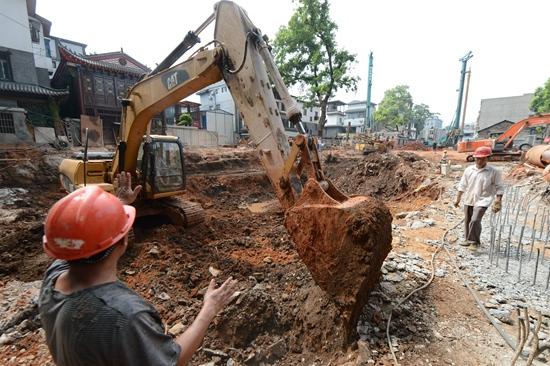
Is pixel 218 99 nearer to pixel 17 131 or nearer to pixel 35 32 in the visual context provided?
pixel 35 32

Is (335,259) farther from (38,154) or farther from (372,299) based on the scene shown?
Result: (38,154)

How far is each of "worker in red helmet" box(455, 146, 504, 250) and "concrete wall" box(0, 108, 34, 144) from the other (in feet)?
61.0

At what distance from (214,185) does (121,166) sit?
697 centimetres

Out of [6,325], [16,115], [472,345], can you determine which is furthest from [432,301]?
[16,115]

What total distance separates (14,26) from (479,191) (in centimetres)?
2469

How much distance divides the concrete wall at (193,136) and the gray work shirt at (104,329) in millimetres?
22028

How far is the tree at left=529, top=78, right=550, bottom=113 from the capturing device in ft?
106

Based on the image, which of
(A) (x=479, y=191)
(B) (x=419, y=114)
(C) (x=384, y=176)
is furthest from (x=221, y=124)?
(B) (x=419, y=114)

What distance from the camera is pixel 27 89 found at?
16.2m

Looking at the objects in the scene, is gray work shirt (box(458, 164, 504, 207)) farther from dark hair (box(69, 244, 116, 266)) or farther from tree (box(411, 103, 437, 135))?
tree (box(411, 103, 437, 135))

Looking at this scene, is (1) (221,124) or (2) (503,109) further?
(2) (503,109)

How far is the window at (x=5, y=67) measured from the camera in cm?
1630

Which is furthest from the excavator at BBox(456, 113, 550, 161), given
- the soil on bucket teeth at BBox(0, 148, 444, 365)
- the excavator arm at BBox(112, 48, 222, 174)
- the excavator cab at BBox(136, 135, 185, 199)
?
the excavator arm at BBox(112, 48, 222, 174)

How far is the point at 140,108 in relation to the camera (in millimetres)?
4625
